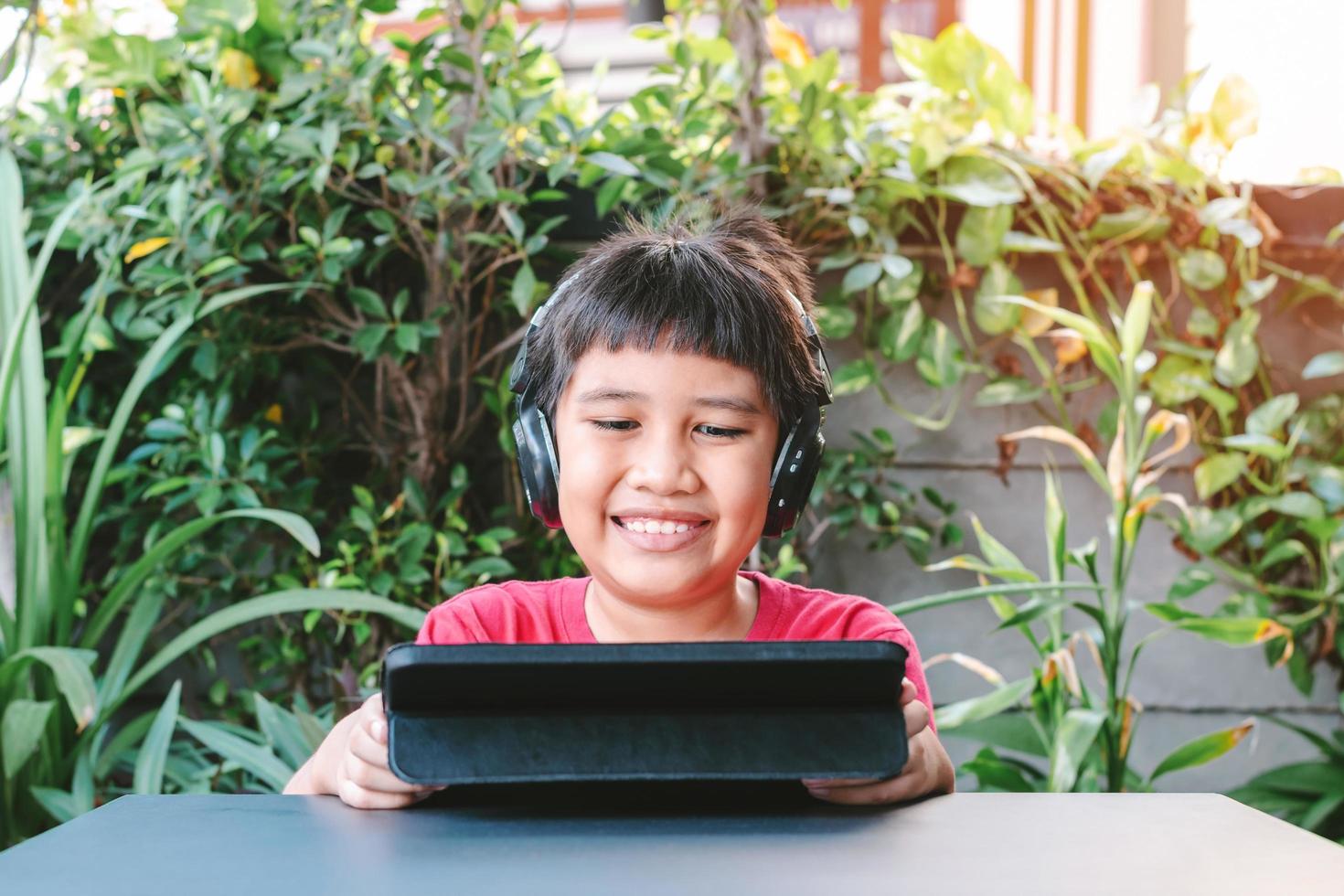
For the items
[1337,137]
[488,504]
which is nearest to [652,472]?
[488,504]

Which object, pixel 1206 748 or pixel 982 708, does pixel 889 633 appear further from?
pixel 1206 748

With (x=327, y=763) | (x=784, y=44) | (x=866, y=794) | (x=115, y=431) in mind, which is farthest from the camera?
(x=784, y=44)

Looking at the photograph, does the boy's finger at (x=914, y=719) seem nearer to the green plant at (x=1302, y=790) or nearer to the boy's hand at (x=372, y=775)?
the boy's hand at (x=372, y=775)

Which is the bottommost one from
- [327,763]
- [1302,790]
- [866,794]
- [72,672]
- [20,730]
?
[1302,790]

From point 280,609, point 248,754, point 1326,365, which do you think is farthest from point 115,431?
point 1326,365

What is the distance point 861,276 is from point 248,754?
4.18 feet

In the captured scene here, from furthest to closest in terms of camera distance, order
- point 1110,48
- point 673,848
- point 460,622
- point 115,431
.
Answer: point 1110,48 → point 115,431 → point 460,622 → point 673,848

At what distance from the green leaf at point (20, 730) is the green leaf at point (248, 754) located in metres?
0.21

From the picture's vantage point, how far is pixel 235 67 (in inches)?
79.4

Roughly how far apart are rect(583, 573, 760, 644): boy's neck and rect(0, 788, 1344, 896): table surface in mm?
508

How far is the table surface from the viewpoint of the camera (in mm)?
446

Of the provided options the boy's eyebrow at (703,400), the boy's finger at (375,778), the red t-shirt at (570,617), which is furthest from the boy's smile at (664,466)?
the boy's finger at (375,778)

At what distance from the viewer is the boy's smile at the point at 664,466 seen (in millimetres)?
992

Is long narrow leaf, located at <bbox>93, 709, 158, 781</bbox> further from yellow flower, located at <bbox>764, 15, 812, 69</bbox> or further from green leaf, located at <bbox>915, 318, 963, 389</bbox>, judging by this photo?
yellow flower, located at <bbox>764, 15, 812, 69</bbox>
